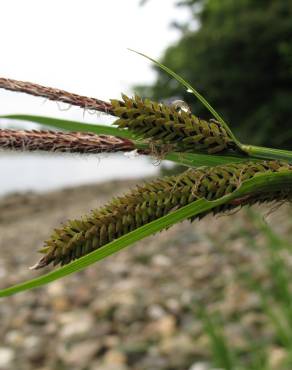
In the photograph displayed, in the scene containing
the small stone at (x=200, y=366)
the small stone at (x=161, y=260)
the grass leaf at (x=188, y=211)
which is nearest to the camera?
the grass leaf at (x=188, y=211)

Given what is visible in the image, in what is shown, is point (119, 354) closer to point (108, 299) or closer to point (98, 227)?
point (108, 299)

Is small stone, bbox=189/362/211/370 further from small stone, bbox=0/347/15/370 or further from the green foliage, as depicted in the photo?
the green foliage

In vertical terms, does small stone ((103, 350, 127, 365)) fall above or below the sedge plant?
below

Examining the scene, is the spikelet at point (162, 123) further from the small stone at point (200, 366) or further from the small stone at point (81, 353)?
the small stone at point (81, 353)

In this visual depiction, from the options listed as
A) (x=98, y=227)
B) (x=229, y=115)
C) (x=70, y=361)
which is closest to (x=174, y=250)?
(x=229, y=115)

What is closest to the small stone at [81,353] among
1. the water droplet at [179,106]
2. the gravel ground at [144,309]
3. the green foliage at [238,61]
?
the gravel ground at [144,309]

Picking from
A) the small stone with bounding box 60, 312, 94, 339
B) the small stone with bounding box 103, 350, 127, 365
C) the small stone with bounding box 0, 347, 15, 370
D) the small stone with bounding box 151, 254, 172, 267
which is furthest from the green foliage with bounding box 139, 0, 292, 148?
the small stone with bounding box 103, 350, 127, 365
